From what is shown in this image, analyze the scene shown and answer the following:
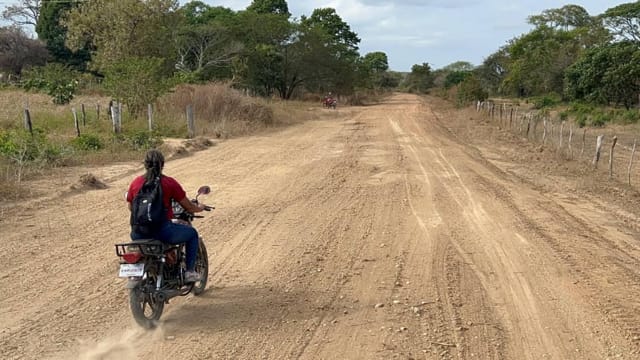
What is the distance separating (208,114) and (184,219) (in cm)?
2034

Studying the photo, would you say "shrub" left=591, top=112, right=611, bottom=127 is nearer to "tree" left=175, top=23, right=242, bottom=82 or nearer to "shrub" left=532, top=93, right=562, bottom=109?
"shrub" left=532, top=93, right=562, bottom=109

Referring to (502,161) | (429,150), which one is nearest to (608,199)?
(502,161)

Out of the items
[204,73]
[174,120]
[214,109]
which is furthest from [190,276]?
[204,73]

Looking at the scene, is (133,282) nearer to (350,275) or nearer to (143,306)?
(143,306)

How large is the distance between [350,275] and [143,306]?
235 cm

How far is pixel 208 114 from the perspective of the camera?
25859 mm

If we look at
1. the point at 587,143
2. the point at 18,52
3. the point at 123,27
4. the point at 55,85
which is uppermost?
the point at 123,27

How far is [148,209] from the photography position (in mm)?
5309

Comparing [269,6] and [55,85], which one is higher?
[269,6]

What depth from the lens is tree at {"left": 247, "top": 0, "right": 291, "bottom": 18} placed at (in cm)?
7500

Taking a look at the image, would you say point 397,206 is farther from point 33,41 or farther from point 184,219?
point 33,41

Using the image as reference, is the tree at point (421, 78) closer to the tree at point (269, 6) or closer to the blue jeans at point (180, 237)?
the tree at point (269, 6)

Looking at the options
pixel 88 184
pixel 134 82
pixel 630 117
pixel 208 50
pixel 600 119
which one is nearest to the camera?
pixel 88 184

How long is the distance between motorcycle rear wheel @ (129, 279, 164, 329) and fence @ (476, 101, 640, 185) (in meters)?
11.0
